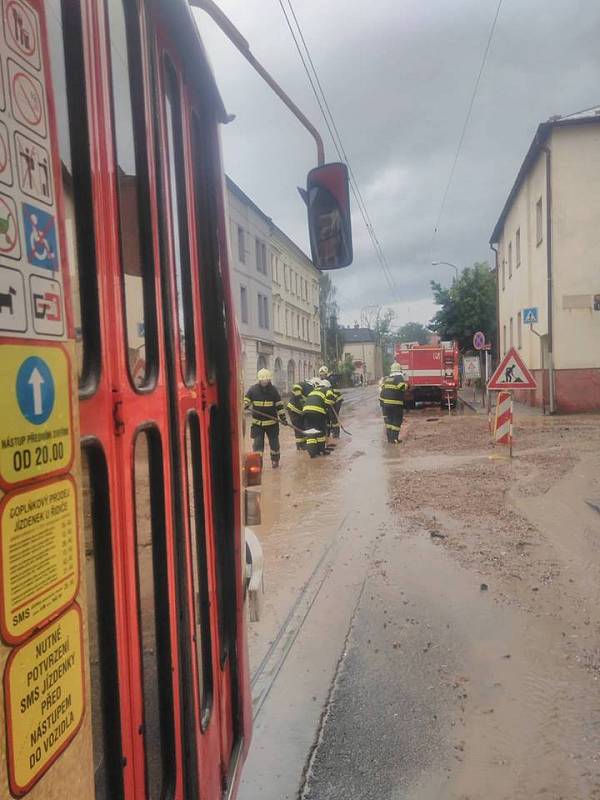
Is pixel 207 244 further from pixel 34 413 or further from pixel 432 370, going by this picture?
pixel 432 370

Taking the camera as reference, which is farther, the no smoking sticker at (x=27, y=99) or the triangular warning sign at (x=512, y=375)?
the triangular warning sign at (x=512, y=375)

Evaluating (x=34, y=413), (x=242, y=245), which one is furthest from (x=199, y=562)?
(x=242, y=245)

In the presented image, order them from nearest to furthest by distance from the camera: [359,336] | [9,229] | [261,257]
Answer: [9,229] < [261,257] < [359,336]

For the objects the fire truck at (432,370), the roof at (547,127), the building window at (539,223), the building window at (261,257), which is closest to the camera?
the roof at (547,127)

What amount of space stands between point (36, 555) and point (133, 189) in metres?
0.91

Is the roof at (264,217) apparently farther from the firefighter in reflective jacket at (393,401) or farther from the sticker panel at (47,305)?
the sticker panel at (47,305)

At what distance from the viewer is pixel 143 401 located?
1597mm

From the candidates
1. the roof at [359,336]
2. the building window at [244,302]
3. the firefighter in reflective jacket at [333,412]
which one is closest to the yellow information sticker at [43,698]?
the firefighter in reflective jacket at [333,412]

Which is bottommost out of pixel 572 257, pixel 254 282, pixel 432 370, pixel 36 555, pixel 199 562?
pixel 199 562

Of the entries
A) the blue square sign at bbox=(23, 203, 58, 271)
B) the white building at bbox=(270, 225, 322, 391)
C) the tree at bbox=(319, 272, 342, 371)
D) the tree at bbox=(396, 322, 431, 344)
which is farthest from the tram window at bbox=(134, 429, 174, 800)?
the tree at bbox=(396, 322, 431, 344)

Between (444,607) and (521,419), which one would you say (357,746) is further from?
(521,419)

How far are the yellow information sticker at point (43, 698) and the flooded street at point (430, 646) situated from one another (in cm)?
223

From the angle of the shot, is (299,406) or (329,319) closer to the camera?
(299,406)

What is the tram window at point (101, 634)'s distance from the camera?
1.34 metres
